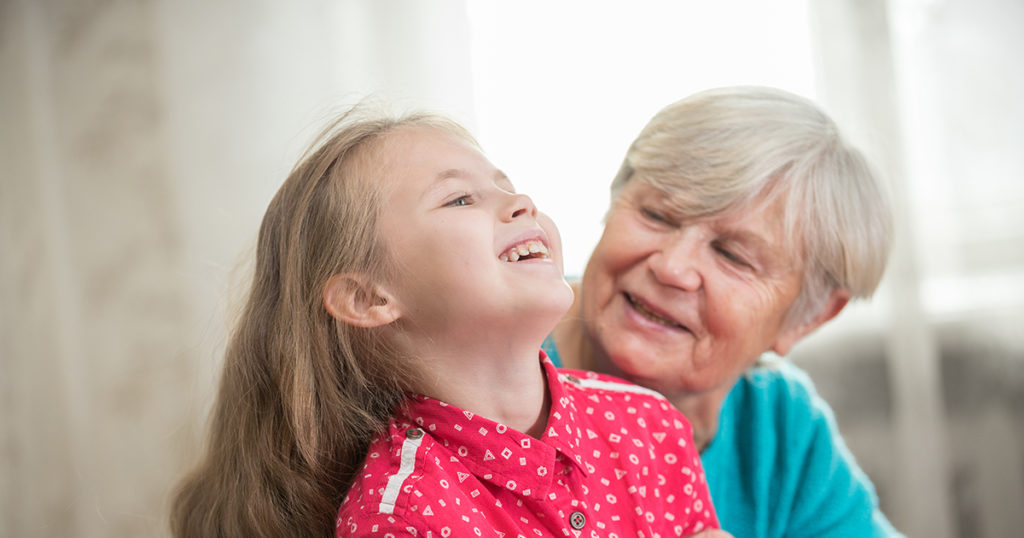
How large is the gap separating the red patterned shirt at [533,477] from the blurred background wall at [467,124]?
27.0 inches

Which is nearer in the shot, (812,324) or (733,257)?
(733,257)

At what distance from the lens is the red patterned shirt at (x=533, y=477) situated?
904mm

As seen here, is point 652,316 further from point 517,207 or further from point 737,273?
point 517,207

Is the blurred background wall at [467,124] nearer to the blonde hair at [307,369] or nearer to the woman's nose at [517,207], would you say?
the blonde hair at [307,369]

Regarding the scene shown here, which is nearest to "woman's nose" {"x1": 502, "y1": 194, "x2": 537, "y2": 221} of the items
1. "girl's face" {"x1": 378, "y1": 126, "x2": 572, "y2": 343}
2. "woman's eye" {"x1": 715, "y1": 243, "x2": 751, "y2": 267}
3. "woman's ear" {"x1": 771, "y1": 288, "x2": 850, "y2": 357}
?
"girl's face" {"x1": 378, "y1": 126, "x2": 572, "y2": 343}

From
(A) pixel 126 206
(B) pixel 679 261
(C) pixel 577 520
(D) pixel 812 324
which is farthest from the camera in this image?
(A) pixel 126 206

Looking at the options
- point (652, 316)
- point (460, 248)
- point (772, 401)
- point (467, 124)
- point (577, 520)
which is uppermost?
point (467, 124)

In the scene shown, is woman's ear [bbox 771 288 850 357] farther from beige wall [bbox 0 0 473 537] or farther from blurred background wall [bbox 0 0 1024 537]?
beige wall [bbox 0 0 473 537]

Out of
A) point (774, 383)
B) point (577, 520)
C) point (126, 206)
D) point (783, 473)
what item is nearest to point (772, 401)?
point (774, 383)

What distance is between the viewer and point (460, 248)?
3.26 ft

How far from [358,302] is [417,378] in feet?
0.44

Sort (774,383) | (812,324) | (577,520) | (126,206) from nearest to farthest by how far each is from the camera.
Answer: (577,520), (812,324), (774,383), (126,206)

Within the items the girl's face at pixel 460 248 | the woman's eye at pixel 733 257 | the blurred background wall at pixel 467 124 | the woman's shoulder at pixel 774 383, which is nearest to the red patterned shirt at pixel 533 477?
the girl's face at pixel 460 248

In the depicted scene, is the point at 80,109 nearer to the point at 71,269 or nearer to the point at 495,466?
the point at 71,269
